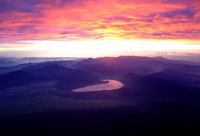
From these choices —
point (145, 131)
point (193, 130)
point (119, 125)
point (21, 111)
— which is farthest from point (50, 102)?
point (193, 130)

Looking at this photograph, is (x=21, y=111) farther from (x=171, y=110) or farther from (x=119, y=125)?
(x=171, y=110)

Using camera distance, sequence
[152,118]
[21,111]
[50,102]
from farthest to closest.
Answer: [50,102]
[21,111]
[152,118]

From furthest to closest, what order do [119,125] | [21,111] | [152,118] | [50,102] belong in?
[50,102], [21,111], [152,118], [119,125]

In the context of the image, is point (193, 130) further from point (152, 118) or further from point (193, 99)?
point (193, 99)

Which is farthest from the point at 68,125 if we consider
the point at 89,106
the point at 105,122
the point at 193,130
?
the point at 193,130

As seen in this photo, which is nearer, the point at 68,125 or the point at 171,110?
the point at 68,125

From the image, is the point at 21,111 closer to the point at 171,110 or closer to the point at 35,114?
the point at 35,114

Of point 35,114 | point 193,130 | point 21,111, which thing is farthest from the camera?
point 21,111

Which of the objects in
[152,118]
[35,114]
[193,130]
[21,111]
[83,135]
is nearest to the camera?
[193,130]

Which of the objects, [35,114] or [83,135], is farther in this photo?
[35,114]
